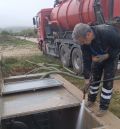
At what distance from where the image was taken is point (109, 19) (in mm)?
10352

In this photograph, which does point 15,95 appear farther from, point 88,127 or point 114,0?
point 114,0

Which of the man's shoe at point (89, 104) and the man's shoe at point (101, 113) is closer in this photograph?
the man's shoe at point (101, 113)

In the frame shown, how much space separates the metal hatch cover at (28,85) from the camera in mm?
6654

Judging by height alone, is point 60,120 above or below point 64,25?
below

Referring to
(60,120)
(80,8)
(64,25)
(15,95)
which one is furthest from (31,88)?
(64,25)

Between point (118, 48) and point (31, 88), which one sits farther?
point (31, 88)

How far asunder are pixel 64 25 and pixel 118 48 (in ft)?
28.2

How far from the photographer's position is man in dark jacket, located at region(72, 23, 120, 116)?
468cm

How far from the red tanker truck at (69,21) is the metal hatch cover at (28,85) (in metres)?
3.59

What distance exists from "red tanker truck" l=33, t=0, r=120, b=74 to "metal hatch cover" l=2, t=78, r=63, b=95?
3.59 m

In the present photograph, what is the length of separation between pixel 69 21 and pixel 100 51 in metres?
7.74

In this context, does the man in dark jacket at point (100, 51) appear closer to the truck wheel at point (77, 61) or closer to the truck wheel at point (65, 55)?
the truck wheel at point (77, 61)

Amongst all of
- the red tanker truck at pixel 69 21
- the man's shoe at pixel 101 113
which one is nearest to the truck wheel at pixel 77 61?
the red tanker truck at pixel 69 21

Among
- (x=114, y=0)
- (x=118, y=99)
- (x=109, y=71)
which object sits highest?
(x=114, y=0)
